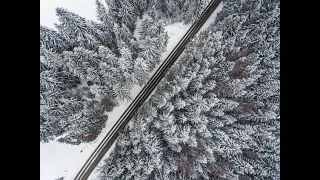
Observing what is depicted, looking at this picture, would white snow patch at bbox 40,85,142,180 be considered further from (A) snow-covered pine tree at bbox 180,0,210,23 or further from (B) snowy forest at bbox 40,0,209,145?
(A) snow-covered pine tree at bbox 180,0,210,23

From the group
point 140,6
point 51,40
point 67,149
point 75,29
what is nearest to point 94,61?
point 75,29

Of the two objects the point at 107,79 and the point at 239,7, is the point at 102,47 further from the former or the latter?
the point at 239,7

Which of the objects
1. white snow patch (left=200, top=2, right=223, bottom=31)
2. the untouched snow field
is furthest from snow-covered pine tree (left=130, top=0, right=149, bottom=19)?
white snow patch (left=200, top=2, right=223, bottom=31)

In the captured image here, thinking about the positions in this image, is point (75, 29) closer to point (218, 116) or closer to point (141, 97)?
point (141, 97)

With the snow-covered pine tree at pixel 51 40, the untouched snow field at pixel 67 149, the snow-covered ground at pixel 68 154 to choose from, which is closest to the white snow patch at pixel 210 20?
the snow-covered ground at pixel 68 154

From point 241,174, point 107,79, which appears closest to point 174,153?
point 241,174

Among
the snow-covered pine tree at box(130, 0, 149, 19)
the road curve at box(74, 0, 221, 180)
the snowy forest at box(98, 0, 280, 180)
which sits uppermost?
the snow-covered pine tree at box(130, 0, 149, 19)

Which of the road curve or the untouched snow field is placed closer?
the untouched snow field
